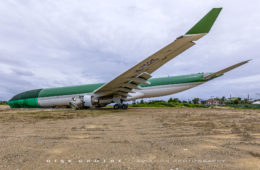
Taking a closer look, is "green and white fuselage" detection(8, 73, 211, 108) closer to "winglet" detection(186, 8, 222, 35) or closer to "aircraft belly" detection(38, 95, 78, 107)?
"aircraft belly" detection(38, 95, 78, 107)

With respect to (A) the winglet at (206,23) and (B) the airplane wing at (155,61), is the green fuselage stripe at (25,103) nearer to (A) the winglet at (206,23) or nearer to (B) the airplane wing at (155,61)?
(B) the airplane wing at (155,61)

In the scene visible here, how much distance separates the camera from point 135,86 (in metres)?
11.4

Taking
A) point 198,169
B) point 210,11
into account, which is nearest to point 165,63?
point 210,11

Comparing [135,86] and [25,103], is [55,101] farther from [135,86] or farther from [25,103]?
[135,86]

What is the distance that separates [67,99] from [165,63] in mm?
10652

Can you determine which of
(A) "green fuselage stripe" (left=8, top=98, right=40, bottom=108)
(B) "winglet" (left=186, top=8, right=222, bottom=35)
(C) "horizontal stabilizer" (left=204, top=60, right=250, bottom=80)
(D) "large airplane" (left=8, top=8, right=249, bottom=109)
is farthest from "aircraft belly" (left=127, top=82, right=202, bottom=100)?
(A) "green fuselage stripe" (left=8, top=98, right=40, bottom=108)

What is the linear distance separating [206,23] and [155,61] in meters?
3.32

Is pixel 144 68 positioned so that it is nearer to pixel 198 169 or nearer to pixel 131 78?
pixel 131 78

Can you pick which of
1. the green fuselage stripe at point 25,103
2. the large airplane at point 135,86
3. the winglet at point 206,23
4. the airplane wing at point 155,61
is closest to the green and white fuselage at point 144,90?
the large airplane at point 135,86

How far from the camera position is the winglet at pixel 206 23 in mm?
6841

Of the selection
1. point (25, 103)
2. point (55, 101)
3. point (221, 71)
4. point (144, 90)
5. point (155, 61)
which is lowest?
point (25, 103)

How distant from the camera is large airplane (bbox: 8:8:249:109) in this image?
7.48m

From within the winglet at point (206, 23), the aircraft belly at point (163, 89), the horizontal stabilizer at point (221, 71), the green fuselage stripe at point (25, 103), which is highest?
the winglet at point (206, 23)

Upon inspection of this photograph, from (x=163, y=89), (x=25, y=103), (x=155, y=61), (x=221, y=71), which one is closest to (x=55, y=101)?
(x=25, y=103)
